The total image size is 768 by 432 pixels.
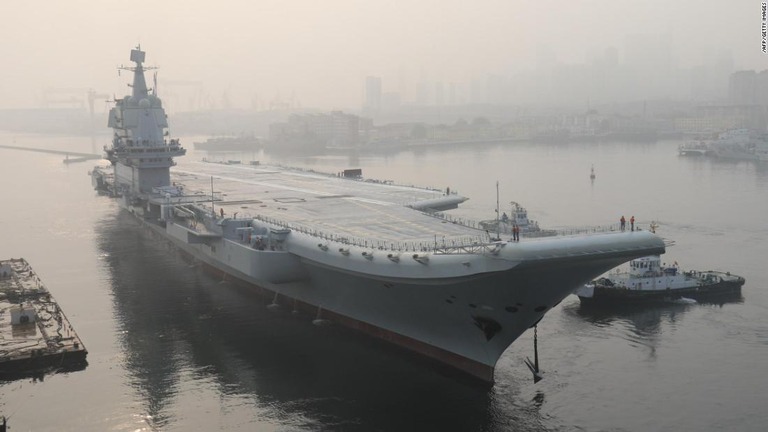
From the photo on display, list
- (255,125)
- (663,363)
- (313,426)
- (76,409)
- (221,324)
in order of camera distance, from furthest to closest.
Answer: (255,125) → (221,324) → (663,363) → (76,409) → (313,426)

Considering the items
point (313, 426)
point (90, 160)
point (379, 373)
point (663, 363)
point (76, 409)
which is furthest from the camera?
point (90, 160)

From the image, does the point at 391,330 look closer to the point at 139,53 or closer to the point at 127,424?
A: the point at 127,424

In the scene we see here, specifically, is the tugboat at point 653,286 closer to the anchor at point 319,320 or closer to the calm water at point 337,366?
the calm water at point 337,366

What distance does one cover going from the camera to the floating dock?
17453mm

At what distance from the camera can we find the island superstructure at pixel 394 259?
572 inches

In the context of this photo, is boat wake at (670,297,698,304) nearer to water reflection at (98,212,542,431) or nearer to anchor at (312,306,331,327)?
water reflection at (98,212,542,431)

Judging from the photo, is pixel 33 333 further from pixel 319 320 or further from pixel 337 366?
pixel 337 366

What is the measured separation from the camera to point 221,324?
20.6 m

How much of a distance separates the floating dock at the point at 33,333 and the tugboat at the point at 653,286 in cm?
1358

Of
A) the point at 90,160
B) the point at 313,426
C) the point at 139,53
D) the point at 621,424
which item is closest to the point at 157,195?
the point at 139,53

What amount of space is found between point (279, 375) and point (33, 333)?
685cm

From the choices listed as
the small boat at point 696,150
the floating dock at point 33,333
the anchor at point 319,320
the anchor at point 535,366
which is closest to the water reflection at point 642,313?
the anchor at point 535,366

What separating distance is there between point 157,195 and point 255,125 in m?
Result: 151

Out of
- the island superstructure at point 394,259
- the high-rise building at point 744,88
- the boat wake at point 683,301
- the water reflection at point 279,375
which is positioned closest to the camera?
the island superstructure at point 394,259
